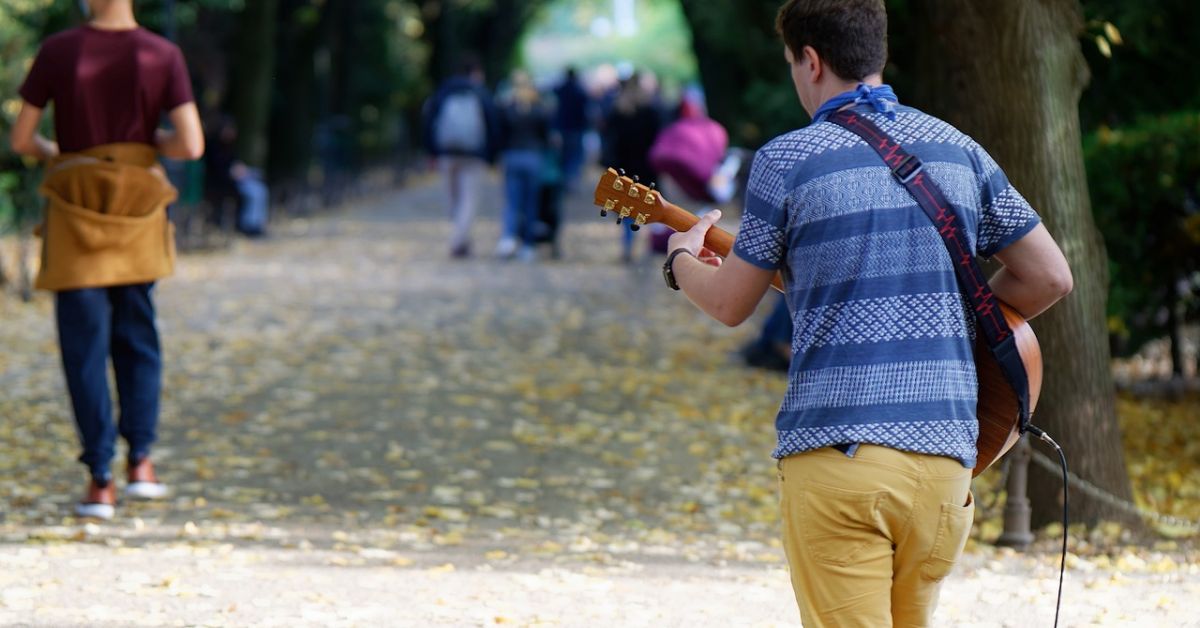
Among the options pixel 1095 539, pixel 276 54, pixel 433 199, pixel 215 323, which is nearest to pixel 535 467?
pixel 1095 539

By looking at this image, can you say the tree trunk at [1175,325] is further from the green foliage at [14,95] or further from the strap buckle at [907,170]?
the green foliage at [14,95]

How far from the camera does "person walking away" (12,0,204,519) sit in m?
6.27

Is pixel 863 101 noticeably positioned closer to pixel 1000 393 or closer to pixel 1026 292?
pixel 1026 292

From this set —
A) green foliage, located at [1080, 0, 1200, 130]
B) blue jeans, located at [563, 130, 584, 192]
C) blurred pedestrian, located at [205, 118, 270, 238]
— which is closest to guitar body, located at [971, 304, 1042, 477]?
green foliage, located at [1080, 0, 1200, 130]

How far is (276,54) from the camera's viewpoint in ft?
86.0

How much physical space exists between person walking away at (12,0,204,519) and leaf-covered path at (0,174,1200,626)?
57 cm

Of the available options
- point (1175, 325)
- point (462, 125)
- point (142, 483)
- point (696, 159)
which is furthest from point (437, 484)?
point (462, 125)

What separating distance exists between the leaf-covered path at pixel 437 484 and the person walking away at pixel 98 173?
571 mm

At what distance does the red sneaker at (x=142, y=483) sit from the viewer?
264 inches

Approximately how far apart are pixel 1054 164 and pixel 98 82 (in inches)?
146

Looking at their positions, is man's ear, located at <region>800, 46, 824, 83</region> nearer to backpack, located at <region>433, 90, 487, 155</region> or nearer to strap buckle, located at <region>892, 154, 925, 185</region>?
strap buckle, located at <region>892, 154, 925, 185</region>

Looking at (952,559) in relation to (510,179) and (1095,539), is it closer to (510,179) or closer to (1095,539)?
(1095,539)

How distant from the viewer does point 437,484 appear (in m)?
7.44

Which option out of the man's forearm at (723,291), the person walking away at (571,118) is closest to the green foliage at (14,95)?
the man's forearm at (723,291)
